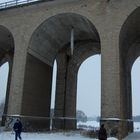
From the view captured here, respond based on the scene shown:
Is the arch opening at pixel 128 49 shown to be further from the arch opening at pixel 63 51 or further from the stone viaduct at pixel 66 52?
the arch opening at pixel 63 51

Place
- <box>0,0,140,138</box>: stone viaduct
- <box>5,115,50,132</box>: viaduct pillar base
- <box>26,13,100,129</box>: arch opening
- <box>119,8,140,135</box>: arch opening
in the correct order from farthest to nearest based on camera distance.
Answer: <box>26,13,100,129</box>: arch opening, <box>5,115,50,132</box>: viaduct pillar base, <box>119,8,140,135</box>: arch opening, <box>0,0,140,138</box>: stone viaduct

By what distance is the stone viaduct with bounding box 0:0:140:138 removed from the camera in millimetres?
17125

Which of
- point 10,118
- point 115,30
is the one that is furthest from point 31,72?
point 115,30

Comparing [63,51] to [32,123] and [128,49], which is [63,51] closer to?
[128,49]

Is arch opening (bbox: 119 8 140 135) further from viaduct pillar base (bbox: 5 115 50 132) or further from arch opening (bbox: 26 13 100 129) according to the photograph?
viaduct pillar base (bbox: 5 115 50 132)

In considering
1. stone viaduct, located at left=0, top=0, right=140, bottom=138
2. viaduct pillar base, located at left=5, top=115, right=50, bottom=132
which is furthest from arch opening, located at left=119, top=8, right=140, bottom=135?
viaduct pillar base, located at left=5, top=115, right=50, bottom=132

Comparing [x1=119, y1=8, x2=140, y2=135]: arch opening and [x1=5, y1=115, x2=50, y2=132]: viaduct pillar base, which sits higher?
[x1=119, y1=8, x2=140, y2=135]: arch opening

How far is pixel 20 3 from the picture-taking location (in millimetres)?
21500

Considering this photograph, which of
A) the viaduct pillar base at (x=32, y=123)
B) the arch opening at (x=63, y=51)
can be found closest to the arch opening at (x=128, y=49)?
the arch opening at (x=63, y=51)

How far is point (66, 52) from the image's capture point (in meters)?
26.0

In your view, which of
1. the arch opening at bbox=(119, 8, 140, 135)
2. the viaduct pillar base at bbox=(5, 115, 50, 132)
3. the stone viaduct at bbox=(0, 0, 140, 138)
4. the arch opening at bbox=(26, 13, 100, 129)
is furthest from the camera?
the arch opening at bbox=(26, 13, 100, 129)

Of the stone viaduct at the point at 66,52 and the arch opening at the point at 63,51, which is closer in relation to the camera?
the stone viaduct at the point at 66,52

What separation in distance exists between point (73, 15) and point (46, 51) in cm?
494

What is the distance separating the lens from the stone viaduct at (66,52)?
56.2 feet
